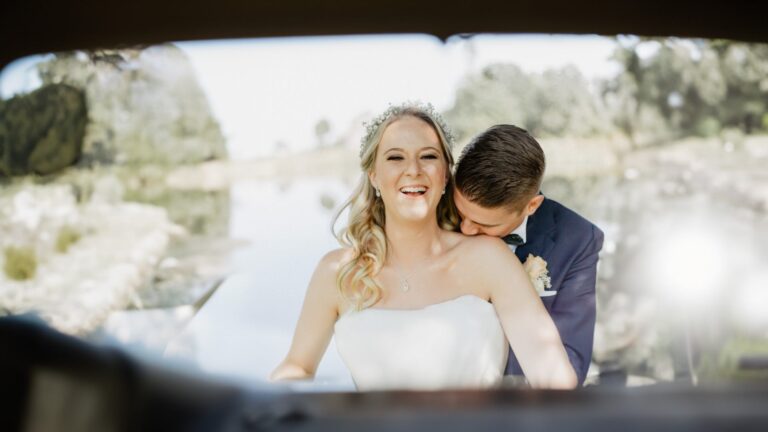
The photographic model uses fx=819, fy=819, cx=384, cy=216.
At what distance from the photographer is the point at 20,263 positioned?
A: 304 inches

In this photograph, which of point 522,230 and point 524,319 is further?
point 522,230

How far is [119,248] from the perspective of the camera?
7.93 m

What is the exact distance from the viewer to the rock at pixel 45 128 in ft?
17.4

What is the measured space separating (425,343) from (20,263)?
6.37 meters

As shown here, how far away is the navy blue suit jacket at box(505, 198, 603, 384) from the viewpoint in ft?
8.31

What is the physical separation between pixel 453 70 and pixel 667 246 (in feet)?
7.47

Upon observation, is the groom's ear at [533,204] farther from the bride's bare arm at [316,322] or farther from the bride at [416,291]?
the bride's bare arm at [316,322]

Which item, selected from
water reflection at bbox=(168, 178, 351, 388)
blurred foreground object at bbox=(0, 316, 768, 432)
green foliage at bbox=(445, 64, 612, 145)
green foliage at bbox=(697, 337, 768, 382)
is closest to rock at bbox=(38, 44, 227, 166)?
water reflection at bbox=(168, 178, 351, 388)

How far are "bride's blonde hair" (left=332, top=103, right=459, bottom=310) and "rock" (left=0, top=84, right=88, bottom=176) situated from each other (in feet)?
9.24

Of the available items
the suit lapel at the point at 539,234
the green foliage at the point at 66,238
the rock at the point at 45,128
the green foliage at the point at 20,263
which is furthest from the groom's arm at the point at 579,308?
the green foliage at the point at 66,238

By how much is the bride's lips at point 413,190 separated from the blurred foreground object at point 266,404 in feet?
5.10

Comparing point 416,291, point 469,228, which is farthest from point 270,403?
point 469,228

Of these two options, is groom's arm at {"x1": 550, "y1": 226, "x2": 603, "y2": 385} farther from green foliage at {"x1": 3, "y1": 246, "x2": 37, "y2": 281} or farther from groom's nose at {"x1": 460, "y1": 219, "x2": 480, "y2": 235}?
green foliage at {"x1": 3, "y1": 246, "x2": 37, "y2": 281}

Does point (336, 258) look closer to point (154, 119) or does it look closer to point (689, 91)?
point (154, 119)
